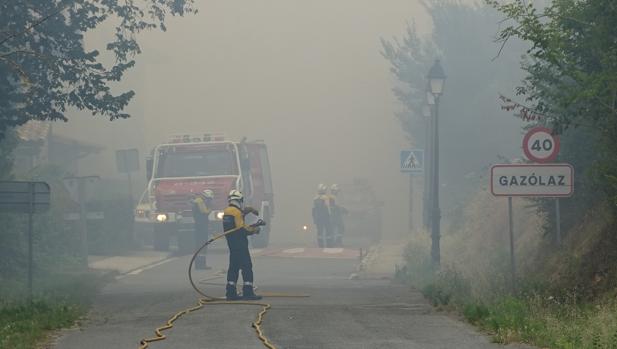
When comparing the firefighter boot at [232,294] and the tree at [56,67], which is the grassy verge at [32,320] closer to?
the firefighter boot at [232,294]

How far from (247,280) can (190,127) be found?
4360 cm

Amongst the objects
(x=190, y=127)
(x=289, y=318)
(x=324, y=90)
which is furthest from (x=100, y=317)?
(x=324, y=90)

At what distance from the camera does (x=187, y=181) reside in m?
34.7

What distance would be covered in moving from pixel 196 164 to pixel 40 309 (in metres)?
19.7

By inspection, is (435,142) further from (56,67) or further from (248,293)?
(56,67)

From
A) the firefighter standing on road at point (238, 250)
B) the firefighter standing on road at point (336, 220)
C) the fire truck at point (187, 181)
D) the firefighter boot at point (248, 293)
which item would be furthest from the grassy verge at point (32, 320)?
the firefighter standing on road at point (336, 220)

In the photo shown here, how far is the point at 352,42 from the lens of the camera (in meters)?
67.4

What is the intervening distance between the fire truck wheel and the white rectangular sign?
19.9 m

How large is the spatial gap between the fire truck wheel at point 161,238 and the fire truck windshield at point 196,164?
158 cm

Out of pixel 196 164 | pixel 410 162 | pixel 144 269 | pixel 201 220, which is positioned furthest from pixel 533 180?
pixel 196 164

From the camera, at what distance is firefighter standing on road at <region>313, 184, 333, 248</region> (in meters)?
36.5

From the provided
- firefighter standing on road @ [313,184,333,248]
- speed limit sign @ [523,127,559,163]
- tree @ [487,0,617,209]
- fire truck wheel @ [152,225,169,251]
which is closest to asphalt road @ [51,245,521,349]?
speed limit sign @ [523,127,559,163]

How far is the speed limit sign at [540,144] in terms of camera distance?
16812 millimetres

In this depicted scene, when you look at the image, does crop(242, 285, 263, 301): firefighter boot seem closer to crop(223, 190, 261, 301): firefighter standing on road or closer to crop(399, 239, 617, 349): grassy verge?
crop(223, 190, 261, 301): firefighter standing on road
